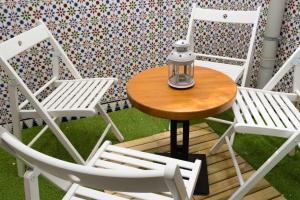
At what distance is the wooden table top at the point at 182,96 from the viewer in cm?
143

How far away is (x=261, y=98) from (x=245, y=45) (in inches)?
49.3

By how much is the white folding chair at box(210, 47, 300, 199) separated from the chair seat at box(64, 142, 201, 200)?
1.28 feet

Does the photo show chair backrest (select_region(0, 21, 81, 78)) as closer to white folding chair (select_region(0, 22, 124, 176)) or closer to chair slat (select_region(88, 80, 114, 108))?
white folding chair (select_region(0, 22, 124, 176))

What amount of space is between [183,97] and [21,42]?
43.6 inches

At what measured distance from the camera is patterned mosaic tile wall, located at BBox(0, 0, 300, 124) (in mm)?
2309

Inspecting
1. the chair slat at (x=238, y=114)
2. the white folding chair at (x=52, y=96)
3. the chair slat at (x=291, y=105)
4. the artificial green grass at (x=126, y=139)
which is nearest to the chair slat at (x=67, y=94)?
the white folding chair at (x=52, y=96)

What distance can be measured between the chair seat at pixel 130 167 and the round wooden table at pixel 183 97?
21 centimetres

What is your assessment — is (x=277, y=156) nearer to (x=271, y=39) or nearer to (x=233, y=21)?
(x=233, y=21)

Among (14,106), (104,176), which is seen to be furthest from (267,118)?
(14,106)

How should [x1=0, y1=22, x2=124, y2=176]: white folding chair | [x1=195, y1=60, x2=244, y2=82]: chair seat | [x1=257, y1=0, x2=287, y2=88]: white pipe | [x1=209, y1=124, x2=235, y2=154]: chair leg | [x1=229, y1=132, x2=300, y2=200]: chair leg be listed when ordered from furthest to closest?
[x1=257, y1=0, x2=287, y2=88]: white pipe, [x1=195, y1=60, x2=244, y2=82]: chair seat, [x1=209, y1=124, x2=235, y2=154]: chair leg, [x1=0, y1=22, x2=124, y2=176]: white folding chair, [x1=229, y1=132, x2=300, y2=200]: chair leg

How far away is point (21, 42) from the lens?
6.33 feet

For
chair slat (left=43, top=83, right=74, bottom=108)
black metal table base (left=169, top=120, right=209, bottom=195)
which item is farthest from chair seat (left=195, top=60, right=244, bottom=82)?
chair slat (left=43, top=83, right=74, bottom=108)

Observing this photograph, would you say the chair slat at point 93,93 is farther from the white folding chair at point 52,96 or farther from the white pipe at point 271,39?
the white pipe at point 271,39

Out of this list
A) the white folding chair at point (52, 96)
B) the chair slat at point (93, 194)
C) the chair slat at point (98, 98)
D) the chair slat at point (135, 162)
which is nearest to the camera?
the chair slat at point (93, 194)
